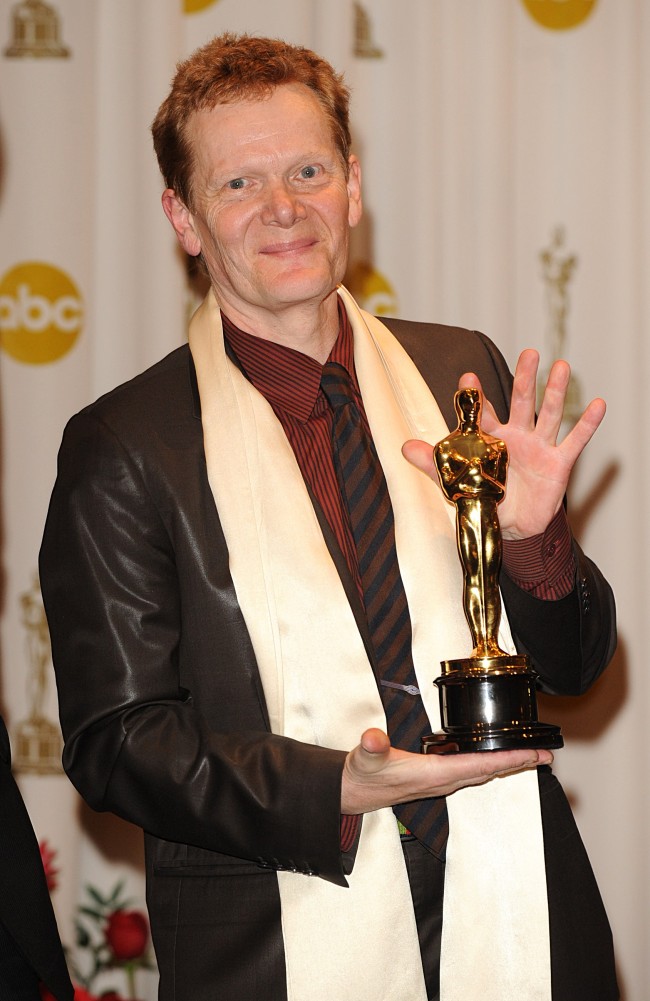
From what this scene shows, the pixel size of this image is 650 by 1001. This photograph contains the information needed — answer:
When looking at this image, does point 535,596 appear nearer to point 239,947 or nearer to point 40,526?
point 239,947

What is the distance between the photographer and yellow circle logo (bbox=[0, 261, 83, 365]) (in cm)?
268

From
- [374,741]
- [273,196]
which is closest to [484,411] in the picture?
[273,196]

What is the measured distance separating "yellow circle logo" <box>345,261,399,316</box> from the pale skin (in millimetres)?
858

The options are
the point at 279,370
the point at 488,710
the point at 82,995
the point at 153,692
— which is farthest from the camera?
the point at 82,995

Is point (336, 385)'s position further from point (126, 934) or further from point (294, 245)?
point (126, 934)

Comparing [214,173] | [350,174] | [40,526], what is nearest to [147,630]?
[214,173]

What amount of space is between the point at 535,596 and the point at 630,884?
1283 mm

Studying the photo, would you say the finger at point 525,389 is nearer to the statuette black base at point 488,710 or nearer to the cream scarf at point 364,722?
the cream scarf at point 364,722

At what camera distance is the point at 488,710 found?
56.3 inches

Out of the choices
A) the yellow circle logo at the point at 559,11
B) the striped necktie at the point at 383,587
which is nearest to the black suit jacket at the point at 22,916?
the striped necktie at the point at 383,587

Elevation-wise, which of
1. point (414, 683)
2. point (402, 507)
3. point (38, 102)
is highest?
point (38, 102)

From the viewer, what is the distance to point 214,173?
68.0 inches

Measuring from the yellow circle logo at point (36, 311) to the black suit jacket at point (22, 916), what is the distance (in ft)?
4.71

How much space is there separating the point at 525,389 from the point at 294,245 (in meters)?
0.37
